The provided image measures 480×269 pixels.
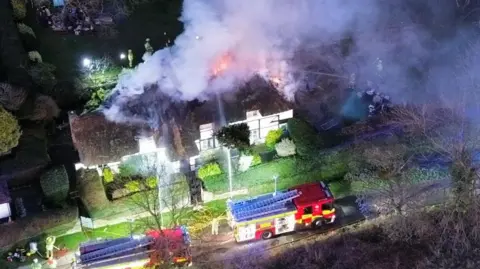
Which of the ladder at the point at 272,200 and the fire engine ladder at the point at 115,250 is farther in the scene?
Result: the ladder at the point at 272,200

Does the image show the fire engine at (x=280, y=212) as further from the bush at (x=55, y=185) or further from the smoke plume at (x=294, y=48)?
the bush at (x=55, y=185)

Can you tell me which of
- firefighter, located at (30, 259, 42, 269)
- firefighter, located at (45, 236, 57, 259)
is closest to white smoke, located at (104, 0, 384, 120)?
firefighter, located at (45, 236, 57, 259)

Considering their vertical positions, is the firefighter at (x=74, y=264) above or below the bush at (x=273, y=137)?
below

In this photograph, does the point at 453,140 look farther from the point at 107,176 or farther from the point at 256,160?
the point at 107,176

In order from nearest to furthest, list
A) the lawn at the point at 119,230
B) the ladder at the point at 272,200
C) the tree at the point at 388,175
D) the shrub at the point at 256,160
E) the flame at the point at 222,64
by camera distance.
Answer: the ladder at the point at 272,200 → the tree at the point at 388,175 → the lawn at the point at 119,230 → the shrub at the point at 256,160 → the flame at the point at 222,64

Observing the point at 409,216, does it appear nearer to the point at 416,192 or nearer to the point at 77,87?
the point at 416,192

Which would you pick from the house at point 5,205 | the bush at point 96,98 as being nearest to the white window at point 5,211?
the house at point 5,205
